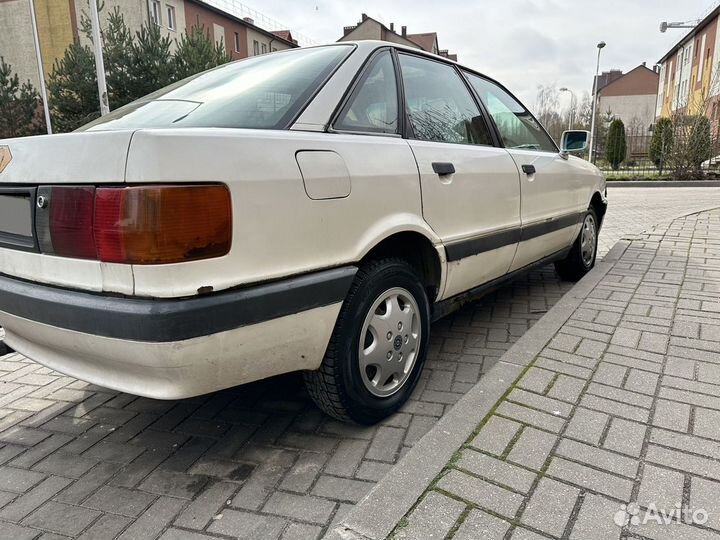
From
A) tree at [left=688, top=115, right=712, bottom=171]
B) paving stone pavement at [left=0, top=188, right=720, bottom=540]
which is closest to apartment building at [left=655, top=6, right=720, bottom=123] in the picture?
tree at [left=688, top=115, right=712, bottom=171]

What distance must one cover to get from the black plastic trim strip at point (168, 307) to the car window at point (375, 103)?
689 mm

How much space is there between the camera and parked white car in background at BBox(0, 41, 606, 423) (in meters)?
1.58

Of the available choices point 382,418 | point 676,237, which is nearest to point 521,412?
point 382,418

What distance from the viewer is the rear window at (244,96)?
205cm

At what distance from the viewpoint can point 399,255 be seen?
8.17 feet

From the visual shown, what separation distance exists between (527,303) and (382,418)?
7.60ft

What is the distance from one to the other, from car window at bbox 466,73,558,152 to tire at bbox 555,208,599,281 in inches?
34.6

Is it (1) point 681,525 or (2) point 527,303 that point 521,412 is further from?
(2) point 527,303

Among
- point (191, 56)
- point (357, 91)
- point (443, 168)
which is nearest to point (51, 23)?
point (191, 56)

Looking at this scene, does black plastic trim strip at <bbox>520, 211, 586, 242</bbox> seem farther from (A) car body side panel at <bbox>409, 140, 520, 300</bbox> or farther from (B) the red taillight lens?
(B) the red taillight lens

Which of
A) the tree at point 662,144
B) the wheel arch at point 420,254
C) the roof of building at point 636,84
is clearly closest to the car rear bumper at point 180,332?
the wheel arch at point 420,254

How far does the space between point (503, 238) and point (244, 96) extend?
5.71ft

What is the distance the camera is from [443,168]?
260 centimetres

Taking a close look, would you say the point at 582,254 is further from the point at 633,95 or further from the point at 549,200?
the point at 633,95
